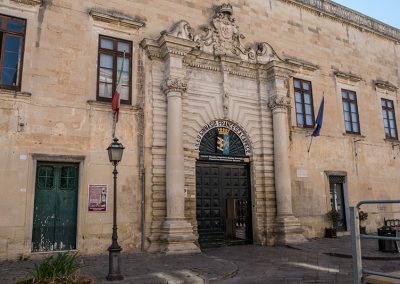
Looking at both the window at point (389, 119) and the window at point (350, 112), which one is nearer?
the window at point (350, 112)

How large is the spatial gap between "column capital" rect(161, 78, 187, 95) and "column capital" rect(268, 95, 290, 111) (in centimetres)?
377

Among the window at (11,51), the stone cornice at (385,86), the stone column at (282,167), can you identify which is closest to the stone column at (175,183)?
the stone column at (282,167)

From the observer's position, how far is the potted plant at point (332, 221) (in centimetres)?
1492

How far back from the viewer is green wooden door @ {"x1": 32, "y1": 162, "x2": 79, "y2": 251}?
33.0 ft

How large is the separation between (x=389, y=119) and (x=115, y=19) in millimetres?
14309

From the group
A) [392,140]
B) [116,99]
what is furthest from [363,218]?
[116,99]

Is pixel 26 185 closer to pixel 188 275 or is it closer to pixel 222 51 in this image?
pixel 188 275

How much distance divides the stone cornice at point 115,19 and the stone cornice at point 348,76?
9412 millimetres

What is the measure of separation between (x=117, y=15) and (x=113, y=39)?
0.81m

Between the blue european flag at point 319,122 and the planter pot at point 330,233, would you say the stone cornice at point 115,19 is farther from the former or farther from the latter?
the planter pot at point 330,233

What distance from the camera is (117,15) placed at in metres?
12.0

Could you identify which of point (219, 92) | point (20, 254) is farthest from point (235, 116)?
point (20, 254)

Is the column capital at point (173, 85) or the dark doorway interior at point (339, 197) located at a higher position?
the column capital at point (173, 85)

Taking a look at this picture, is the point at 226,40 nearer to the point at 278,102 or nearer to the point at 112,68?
the point at 278,102
